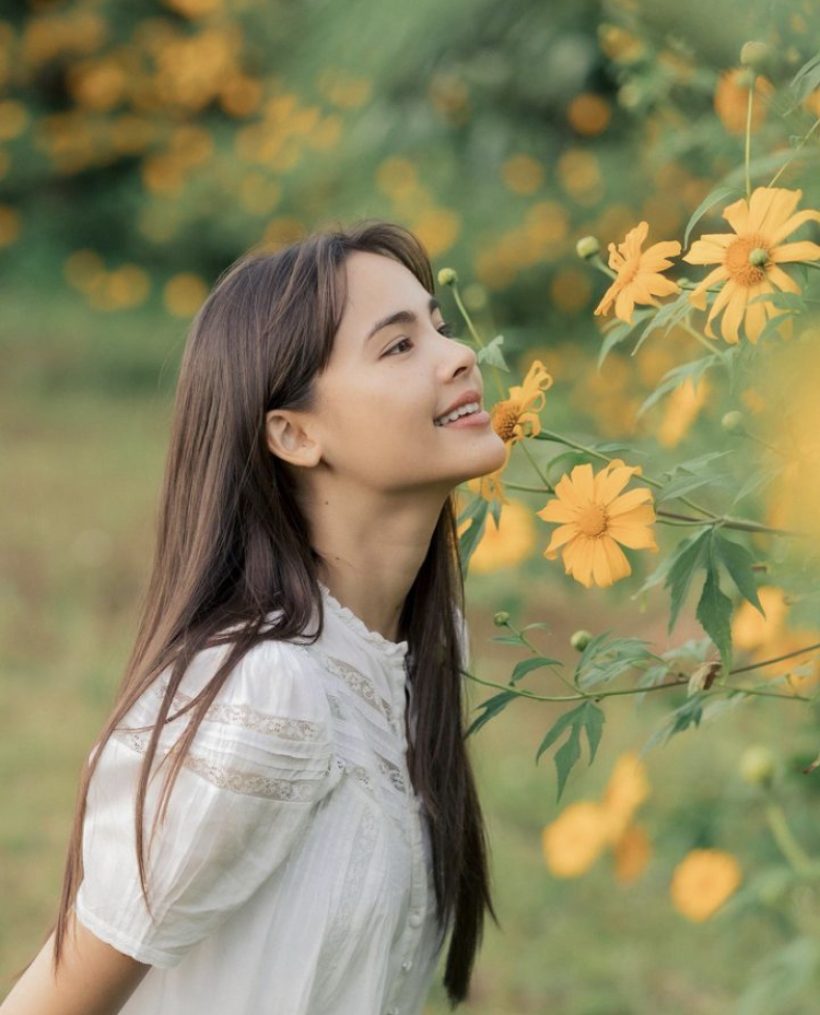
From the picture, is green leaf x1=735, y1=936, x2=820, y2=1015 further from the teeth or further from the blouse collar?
the teeth

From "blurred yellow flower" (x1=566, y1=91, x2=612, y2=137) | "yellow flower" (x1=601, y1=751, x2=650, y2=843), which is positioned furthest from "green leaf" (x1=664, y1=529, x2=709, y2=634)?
"blurred yellow flower" (x1=566, y1=91, x2=612, y2=137)

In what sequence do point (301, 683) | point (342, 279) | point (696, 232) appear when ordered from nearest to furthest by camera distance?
point (301, 683)
point (342, 279)
point (696, 232)

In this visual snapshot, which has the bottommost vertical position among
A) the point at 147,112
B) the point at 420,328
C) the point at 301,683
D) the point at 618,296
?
the point at 147,112

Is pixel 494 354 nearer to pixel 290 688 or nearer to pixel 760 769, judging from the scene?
pixel 290 688

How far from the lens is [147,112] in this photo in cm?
473

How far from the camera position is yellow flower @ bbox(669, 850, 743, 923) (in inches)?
80.4

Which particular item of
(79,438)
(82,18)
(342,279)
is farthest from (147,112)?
(342,279)

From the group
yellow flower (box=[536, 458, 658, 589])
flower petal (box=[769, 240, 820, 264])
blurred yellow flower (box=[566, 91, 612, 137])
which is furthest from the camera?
blurred yellow flower (box=[566, 91, 612, 137])

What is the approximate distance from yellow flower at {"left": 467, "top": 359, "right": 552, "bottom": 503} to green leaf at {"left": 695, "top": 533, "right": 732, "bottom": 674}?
0.19 metres

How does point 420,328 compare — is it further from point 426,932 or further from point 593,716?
point 426,932

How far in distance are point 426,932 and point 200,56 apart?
330 cm


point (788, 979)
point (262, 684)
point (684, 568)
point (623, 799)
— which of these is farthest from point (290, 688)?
point (623, 799)

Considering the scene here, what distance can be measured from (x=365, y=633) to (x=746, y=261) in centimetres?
57

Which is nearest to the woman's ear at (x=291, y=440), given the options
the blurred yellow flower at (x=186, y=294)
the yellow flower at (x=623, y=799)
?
the yellow flower at (x=623, y=799)
